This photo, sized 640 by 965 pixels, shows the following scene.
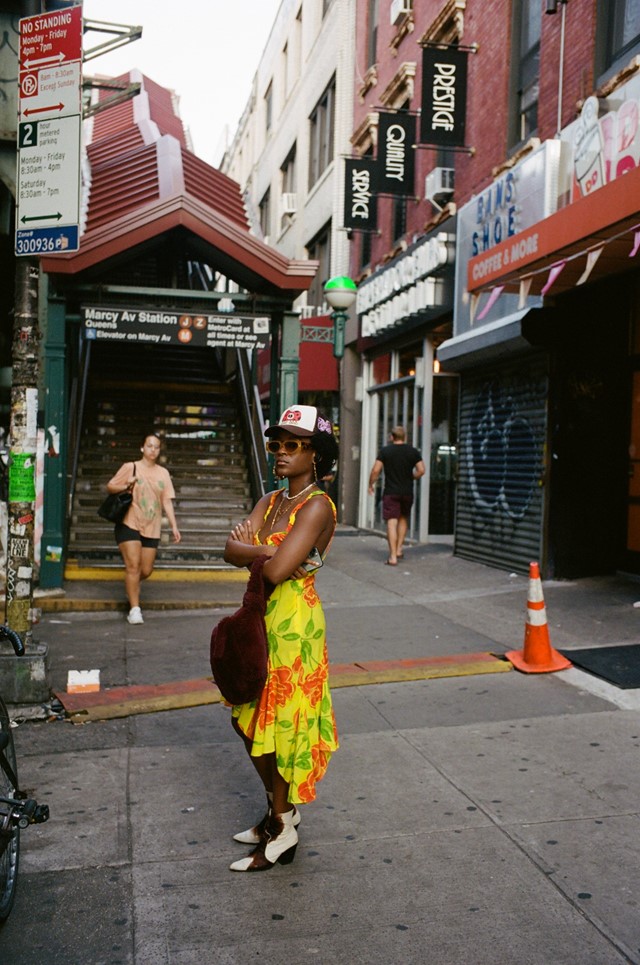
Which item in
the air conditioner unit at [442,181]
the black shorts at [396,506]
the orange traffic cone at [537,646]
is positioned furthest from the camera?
the air conditioner unit at [442,181]

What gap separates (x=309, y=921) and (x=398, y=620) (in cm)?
599

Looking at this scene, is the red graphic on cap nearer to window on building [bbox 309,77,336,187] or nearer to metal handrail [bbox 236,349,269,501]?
metal handrail [bbox 236,349,269,501]

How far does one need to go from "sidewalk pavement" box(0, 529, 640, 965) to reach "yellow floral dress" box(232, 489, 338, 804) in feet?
1.50

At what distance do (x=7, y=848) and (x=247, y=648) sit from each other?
1.11m

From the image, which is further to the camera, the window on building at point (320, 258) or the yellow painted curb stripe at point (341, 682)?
the window on building at point (320, 258)

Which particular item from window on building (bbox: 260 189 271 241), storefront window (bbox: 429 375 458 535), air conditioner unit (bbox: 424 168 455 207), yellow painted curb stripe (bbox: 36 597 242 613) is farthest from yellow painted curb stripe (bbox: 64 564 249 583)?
window on building (bbox: 260 189 271 241)

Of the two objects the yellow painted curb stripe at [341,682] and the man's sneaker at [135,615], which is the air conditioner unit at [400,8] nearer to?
the man's sneaker at [135,615]

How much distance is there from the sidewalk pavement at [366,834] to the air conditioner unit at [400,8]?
13.5 metres

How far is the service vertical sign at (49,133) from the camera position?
20.0 feet

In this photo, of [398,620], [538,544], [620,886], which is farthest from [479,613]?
[620,886]

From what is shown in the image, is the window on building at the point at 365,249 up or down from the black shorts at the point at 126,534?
up

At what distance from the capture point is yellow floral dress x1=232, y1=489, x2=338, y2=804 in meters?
3.73

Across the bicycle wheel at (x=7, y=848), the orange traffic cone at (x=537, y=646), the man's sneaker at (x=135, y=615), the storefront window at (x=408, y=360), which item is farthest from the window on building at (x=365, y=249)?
the bicycle wheel at (x=7, y=848)

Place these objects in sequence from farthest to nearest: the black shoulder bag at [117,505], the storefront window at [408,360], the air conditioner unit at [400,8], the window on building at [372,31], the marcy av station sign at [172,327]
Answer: the window on building at [372,31] < the air conditioner unit at [400,8] < the storefront window at [408,360] < the marcy av station sign at [172,327] < the black shoulder bag at [117,505]
